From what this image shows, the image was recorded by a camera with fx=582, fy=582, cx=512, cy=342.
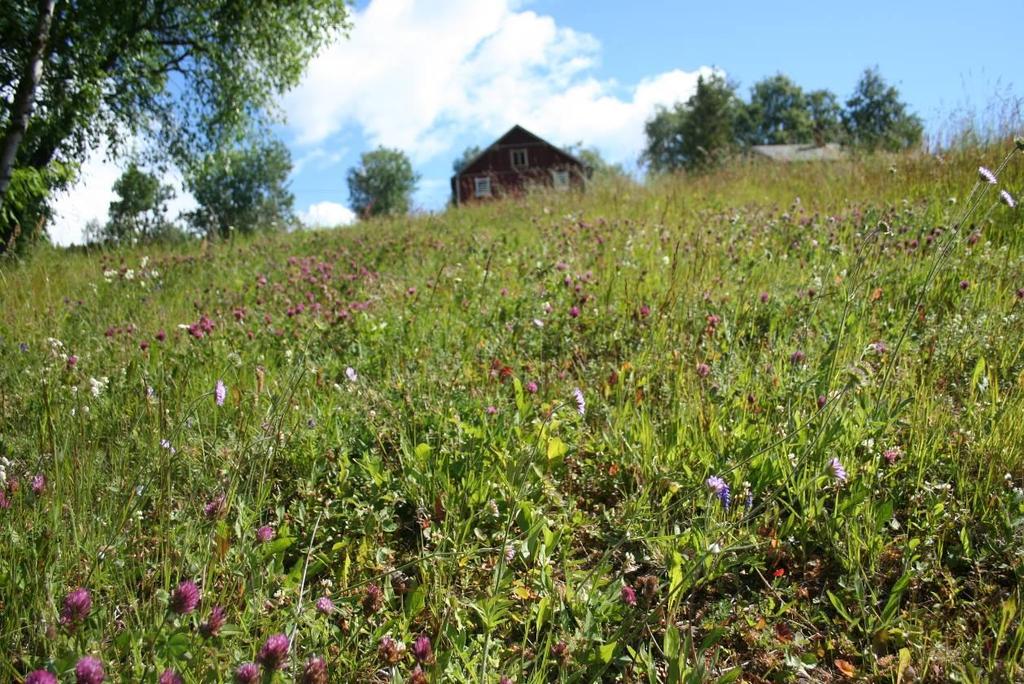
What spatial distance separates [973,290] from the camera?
323 cm

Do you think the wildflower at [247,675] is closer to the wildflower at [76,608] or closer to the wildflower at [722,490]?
the wildflower at [76,608]

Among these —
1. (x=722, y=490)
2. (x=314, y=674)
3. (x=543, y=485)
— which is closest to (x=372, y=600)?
(x=314, y=674)

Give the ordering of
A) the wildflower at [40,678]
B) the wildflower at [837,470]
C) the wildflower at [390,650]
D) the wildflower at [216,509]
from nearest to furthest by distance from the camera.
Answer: the wildflower at [40,678]
the wildflower at [390,650]
the wildflower at [216,509]
the wildflower at [837,470]

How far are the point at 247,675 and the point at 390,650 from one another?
1.32ft

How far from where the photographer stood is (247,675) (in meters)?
1.13

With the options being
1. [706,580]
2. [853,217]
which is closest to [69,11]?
[853,217]

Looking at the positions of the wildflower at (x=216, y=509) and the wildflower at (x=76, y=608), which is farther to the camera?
the wildflower at (x=216, y=509)

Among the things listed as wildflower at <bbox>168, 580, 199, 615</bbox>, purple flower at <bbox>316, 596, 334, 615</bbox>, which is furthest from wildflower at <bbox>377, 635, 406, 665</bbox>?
wildflower at <bbox>168, 580, 199, 615</bbox>

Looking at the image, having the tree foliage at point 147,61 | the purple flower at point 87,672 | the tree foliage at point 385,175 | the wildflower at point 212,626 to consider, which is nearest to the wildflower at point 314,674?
the wildflower at point 212,626

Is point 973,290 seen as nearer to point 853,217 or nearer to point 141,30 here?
point 853,217

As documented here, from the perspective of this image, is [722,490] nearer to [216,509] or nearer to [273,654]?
[273,654]

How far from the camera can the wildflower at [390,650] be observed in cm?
145

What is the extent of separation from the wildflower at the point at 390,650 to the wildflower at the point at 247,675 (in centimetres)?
38

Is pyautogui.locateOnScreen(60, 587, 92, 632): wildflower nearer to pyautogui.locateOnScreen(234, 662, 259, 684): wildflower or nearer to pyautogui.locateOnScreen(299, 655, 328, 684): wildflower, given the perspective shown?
pyautogui.locateOnScreen(234, 662, 259, 684): wildflower
